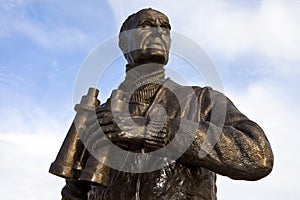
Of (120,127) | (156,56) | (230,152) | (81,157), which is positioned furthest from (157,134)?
(156,56)

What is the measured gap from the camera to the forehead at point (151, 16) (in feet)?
15.5

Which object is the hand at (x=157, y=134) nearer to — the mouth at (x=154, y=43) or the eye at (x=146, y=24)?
the mouth at (x=154, y=43)

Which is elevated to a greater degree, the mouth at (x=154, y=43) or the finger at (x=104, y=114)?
the mouth at (x=154, y=43)

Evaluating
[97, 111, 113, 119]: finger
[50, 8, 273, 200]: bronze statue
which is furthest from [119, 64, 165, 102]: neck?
[97, 111, 113, 119]: finger

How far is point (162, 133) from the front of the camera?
154 inches

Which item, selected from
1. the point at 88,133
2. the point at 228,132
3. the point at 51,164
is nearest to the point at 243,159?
the point at 228,132

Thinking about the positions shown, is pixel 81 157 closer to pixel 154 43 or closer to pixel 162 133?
pixel 162 133

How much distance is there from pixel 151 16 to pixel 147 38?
250mm

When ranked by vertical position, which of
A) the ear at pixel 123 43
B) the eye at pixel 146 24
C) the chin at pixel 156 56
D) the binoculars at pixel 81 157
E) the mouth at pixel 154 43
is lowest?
the binoculars at pixel 81 157

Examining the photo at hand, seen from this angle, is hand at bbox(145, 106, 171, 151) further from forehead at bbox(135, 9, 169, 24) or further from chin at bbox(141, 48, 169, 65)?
forehead at bbox(135, 9, 169, 24)

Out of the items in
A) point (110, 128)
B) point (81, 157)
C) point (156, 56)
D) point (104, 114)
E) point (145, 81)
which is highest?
point (156, 56)

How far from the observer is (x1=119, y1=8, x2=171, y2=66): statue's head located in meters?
4.56

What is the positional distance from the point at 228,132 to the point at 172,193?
0.61 m

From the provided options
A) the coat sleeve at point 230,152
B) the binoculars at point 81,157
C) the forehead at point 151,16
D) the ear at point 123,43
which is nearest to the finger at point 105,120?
the binoculars at point 81,157
